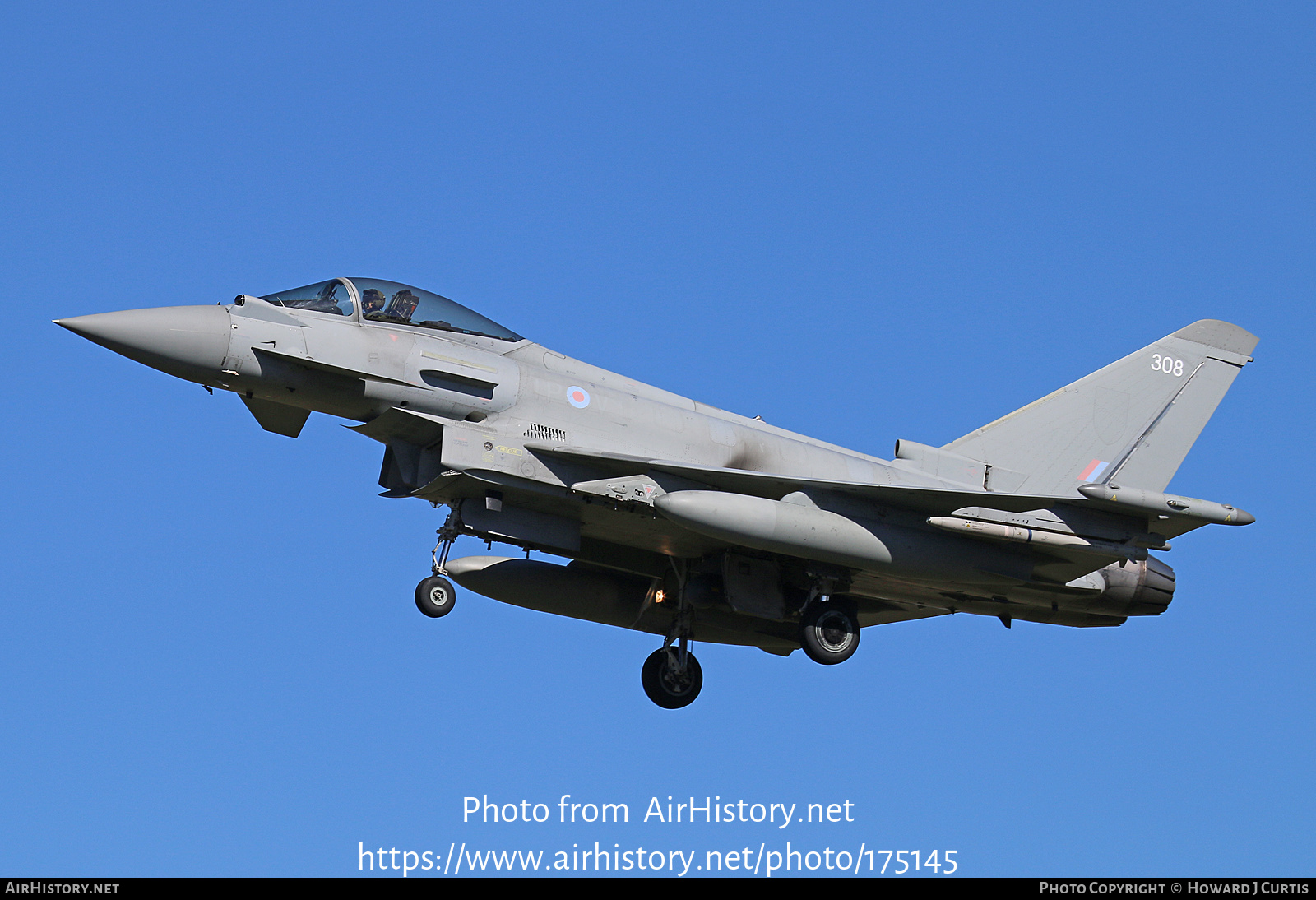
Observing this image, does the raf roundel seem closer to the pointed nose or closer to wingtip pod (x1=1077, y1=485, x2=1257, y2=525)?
the pointed nose

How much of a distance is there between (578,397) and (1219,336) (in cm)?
928

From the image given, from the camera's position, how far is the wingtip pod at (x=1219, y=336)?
18594 millimetres

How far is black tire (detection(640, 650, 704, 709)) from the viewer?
703 inches

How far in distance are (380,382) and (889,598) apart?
287 inches

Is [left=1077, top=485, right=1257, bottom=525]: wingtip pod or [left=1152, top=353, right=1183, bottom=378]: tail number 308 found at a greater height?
[left=1152, top=353, right=1183, bottom=378]: tail number 308

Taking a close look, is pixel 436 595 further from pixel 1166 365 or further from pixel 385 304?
pixel 1166 365

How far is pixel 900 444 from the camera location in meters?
17.6

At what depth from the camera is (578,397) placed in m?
15.4

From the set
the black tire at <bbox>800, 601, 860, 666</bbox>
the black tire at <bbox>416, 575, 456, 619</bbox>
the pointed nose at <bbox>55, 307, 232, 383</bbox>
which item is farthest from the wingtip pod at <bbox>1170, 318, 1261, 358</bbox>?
the pointed nose at <bbox>55, 307, 232, 383</bbox>

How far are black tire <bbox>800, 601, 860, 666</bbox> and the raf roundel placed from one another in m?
3.84

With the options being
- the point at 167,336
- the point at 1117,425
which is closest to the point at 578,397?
the point at 167,336
